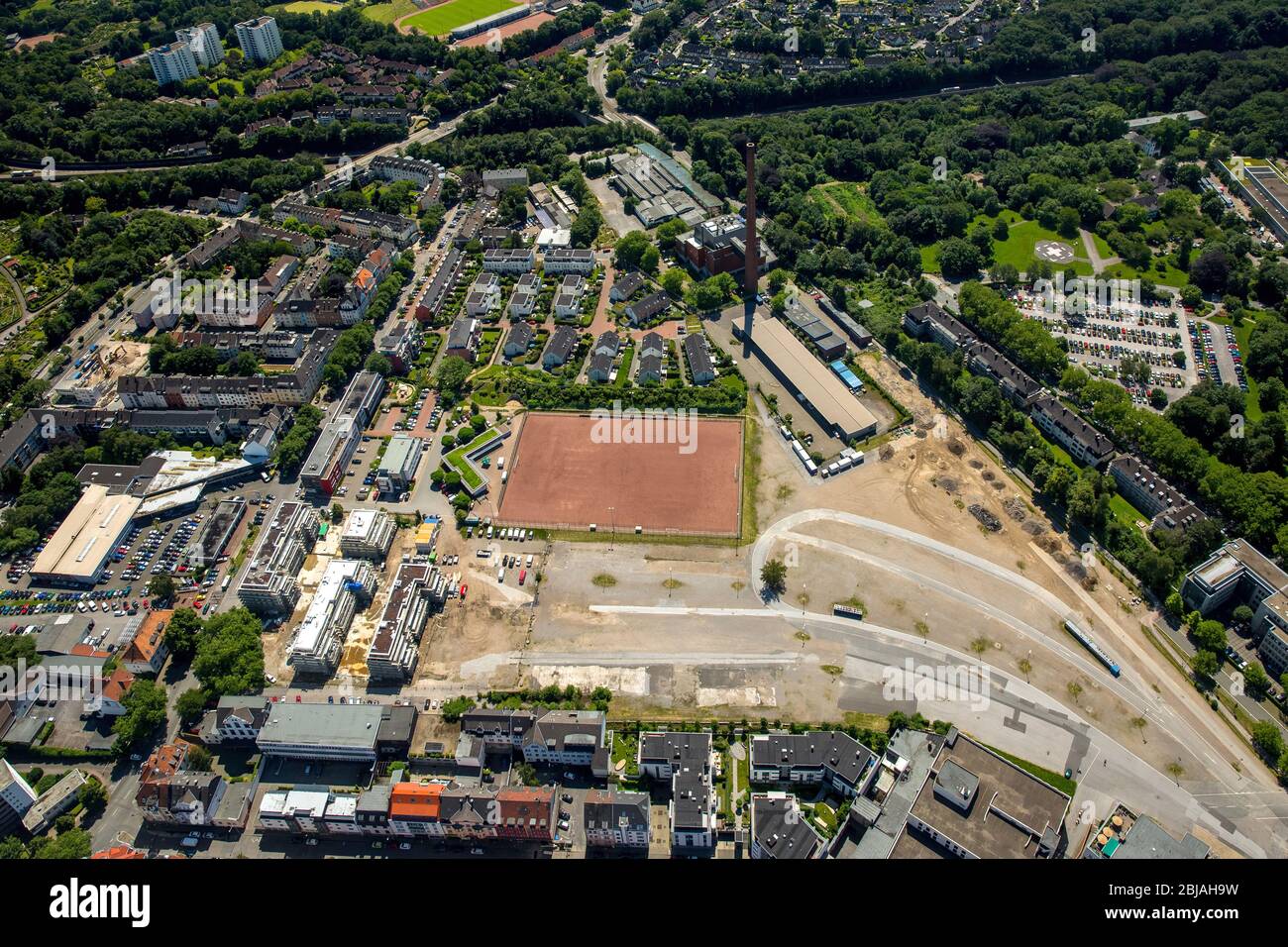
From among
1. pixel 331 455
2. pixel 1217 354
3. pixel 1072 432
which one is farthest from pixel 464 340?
pixel 1217 354

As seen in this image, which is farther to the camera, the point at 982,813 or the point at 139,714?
the point at 139,714

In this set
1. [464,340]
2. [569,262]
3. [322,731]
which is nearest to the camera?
[322,731]

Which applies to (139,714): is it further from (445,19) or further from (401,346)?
(445,19)

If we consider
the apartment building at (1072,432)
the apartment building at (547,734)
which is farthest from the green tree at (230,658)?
the apartment building at (1072,432)

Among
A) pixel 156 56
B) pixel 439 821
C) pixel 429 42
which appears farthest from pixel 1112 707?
pixel 156 56

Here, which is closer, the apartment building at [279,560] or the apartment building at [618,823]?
the apartment building at [618,823]

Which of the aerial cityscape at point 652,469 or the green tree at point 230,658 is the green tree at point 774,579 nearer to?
the aerial cityscape at point 652,469
